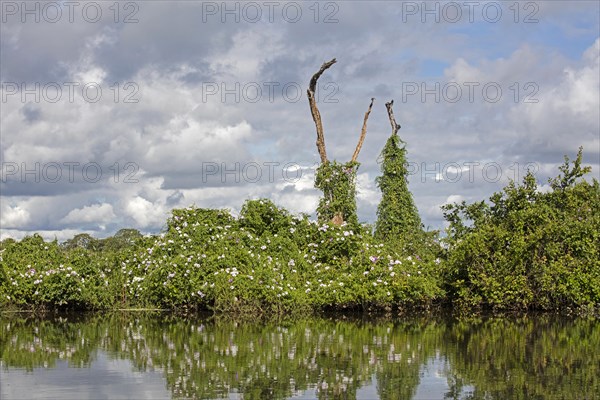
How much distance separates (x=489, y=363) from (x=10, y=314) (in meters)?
13.9

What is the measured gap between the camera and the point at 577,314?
21938mm

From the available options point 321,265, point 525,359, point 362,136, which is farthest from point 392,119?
point 525,359

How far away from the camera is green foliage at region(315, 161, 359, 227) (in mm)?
26688

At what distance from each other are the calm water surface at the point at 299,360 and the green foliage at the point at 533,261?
245 cm

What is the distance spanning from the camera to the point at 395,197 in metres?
30.2

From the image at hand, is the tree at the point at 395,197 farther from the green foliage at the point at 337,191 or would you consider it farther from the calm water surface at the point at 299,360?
the calm water surface at the point at 299,360

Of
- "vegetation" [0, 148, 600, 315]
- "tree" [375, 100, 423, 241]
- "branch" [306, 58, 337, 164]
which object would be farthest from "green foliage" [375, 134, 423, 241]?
"vegetation" [0, 148, 600, 315]

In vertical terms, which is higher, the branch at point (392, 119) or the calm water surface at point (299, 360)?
the branch at point (392, 119)

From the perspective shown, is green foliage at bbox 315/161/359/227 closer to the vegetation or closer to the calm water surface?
the vegetation

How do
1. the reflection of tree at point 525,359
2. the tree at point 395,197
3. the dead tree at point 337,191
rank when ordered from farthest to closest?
1. the tree at point 395,197
2. the dead tree at point 337,191
3. the reflection of tree at point 525,359

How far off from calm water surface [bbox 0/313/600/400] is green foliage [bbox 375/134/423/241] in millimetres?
10642

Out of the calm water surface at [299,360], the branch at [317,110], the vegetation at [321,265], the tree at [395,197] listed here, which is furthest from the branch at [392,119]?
the calm water surface at [299,360]

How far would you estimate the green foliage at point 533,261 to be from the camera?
863 inches

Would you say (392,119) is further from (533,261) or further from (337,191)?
(533,261)
